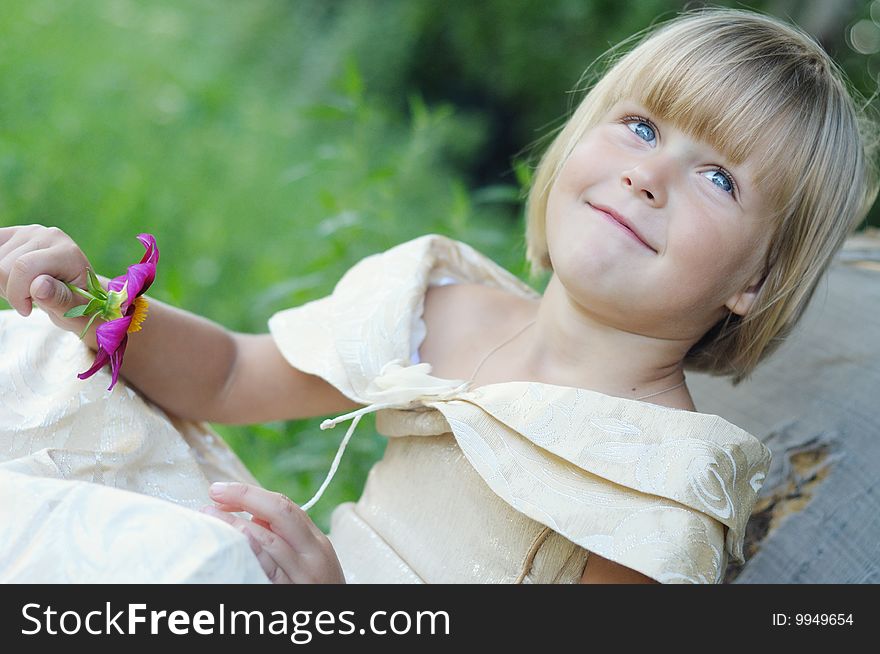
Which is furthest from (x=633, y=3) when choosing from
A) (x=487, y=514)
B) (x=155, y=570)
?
(x=155, y=570)

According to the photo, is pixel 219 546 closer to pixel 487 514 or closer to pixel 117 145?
pixel 487 514

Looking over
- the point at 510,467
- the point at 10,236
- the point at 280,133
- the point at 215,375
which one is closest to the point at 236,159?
the point at 280,133

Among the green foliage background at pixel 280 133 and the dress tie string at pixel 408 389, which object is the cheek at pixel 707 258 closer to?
the dress tie string at pixel 408 389

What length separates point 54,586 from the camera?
94 cm

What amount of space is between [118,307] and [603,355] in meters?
0.69

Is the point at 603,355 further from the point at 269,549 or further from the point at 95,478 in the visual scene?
the point at 95,478

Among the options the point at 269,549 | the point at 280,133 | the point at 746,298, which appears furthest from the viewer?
the point at 280,133

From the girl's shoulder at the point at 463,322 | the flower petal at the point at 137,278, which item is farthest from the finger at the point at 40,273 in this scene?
the girl's shoulder at the point at 463,322

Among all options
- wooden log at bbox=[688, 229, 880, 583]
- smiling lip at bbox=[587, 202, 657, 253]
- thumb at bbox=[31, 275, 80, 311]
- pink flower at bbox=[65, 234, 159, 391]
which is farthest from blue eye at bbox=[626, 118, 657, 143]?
thumb at bbox=[31, 275, 80, 311]

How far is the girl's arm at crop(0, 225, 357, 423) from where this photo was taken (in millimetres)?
1219

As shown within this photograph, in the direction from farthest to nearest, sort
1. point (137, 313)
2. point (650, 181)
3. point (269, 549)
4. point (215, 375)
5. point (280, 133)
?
point (280, 133), point (215, 375), point (650, 181), point (137, 313), point (269, 549)

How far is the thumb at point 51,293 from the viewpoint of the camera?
46.6 inches

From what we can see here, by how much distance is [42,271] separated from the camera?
1.21m

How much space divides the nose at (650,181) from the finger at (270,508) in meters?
0.62
